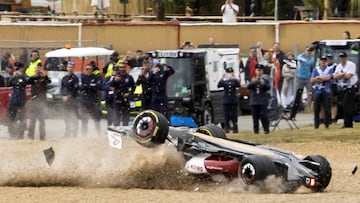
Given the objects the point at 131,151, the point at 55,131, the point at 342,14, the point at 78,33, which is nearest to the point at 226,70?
the point at 55,131

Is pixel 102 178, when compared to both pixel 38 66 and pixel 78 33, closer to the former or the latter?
pixel 38 66

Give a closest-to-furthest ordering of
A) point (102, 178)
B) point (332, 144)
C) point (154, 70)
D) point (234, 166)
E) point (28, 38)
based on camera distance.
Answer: point (234, 166) < point (102, 178) < point (332, 144) < point (154, 70) < point (28, 38)

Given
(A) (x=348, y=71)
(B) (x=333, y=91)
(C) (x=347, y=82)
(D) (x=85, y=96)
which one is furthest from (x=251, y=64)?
(D) (x=85, y=96)

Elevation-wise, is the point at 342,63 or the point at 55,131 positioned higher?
the point at 342,63

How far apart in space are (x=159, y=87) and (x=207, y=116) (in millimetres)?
1810

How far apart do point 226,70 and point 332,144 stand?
4480 mm

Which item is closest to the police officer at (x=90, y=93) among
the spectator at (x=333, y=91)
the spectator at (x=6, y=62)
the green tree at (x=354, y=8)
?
the spectator at (x=6, y=62)

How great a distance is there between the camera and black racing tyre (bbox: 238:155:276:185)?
13242 millimetres

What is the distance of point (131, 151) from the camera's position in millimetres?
14469

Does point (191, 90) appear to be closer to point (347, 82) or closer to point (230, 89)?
point (230, 89)

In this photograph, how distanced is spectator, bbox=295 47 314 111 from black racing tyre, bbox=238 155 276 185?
14.2m

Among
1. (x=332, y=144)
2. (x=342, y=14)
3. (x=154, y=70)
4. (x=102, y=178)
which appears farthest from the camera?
(x=342, y=14)

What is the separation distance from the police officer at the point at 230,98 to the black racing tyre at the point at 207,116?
49 cm

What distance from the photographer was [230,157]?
1381 centimetres
